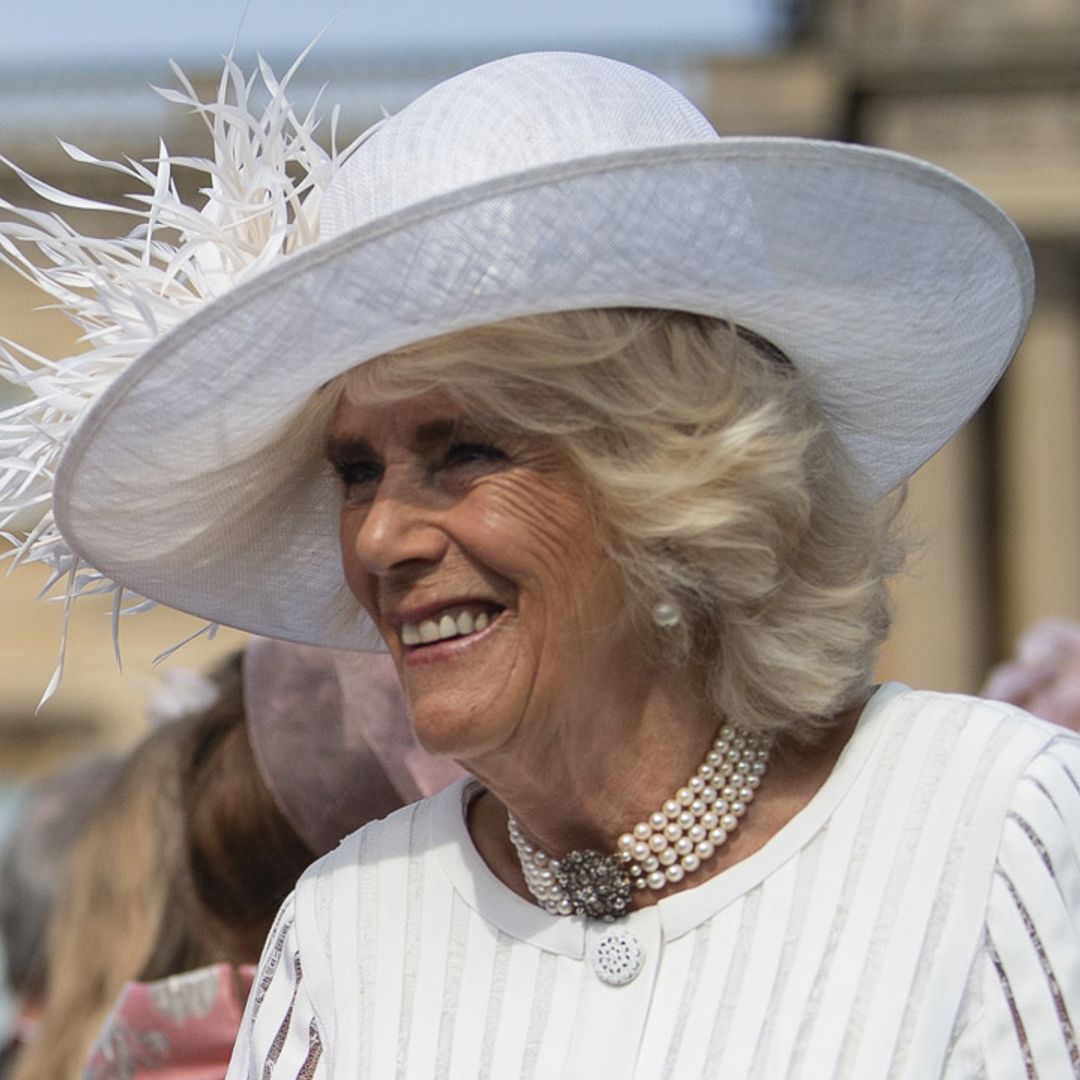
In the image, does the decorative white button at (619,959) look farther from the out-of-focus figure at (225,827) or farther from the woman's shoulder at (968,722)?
the out-of-focus figure at (225,827)

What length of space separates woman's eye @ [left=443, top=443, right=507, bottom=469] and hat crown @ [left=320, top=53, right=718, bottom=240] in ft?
0.78

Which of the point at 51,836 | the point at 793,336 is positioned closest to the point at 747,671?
the point at 793,336

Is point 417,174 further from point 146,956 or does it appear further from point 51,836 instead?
point 51,836

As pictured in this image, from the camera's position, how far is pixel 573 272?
1979 millimetres

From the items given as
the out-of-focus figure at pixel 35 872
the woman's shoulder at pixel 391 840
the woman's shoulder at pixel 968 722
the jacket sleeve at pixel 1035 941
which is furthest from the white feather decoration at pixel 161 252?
the out-of-focus figure at pixel 35 872

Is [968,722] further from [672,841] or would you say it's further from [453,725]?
[453,725]

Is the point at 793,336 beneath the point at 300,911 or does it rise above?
above

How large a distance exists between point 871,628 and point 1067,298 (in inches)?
762

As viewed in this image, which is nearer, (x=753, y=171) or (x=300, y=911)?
(x=753, y=171)

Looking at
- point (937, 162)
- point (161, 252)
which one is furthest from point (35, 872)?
point (937, 162)

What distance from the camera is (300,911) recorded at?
2.32m

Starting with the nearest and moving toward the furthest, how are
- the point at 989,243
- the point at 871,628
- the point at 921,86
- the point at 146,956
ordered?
the point at 989,243, the point at 871,628, the point at 146,956, the point at 921,86

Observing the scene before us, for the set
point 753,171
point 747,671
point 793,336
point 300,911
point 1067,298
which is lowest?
point 1067,298

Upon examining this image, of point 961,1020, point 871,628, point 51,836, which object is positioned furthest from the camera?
point 51,836
